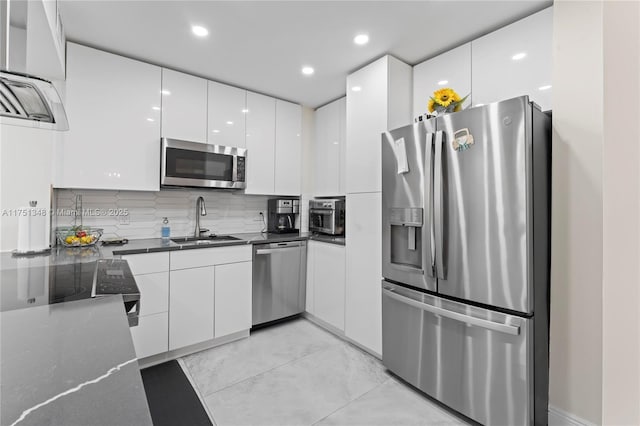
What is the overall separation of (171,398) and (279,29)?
2.58 metres

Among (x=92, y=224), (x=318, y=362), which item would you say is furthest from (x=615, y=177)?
(x=92, y=224)

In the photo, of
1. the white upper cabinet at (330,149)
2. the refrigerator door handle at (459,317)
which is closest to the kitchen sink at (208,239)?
the white upper cabinet at (330,149)

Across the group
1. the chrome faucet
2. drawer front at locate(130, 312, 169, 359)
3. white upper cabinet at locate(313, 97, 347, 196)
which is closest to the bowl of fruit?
drawer front at locate(130, 312, 169, 359)

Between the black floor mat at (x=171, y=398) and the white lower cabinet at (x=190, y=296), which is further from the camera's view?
→ the white lower cabinet at (x=190, y=296)

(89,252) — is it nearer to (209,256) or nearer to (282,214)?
(209,256)

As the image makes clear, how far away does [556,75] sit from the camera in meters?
1.66

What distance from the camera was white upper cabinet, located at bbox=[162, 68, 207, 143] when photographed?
8.50 feet

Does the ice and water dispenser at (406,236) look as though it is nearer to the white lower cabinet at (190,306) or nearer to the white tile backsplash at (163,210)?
the white lower cabinet at (190,306)

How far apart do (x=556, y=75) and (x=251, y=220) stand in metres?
2.93

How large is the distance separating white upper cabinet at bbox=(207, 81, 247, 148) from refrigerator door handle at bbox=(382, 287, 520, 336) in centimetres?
212

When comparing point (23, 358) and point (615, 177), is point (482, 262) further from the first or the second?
point (23, 358)

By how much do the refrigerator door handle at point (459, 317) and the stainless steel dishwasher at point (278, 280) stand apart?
4.08 ft

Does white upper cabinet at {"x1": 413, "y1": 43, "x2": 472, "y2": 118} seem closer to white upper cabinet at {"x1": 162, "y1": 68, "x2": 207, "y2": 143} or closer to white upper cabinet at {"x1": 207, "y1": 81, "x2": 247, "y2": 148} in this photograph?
white upper cabinet at {"x1": 207, "y1": 81, "x2": 247, "y2": 148}

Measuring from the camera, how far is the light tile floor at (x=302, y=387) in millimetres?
1742
